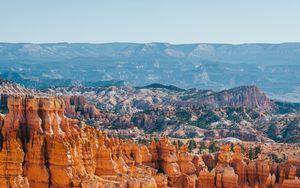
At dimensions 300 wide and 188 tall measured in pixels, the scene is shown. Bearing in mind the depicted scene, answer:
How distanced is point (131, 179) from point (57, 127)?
24.2ft

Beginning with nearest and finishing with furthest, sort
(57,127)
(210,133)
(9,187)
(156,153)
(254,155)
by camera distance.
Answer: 1. (9,187)
2. (57,127)
3. (156,153)
4. (254,155)
5. (210,133)

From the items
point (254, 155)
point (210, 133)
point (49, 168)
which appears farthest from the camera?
point (210, 133)

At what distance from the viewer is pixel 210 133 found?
6329 inches

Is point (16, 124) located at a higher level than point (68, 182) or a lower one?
higher

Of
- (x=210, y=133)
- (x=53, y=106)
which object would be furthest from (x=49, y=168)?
(x=210, y=133)

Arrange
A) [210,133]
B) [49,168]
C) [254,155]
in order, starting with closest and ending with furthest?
[49,168]
[254,155]
[210,133]

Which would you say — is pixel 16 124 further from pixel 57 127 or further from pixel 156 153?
pixel 156 153

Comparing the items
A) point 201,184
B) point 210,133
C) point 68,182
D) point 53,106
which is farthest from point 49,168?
point 210,133

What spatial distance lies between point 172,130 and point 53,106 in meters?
122

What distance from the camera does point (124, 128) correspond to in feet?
547

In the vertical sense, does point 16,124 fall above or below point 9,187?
above

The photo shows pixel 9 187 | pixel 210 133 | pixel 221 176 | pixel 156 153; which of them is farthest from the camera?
pixel 210 133

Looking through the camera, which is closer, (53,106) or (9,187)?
(9,187)

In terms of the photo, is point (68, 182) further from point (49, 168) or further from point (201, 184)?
point (201, 184)
